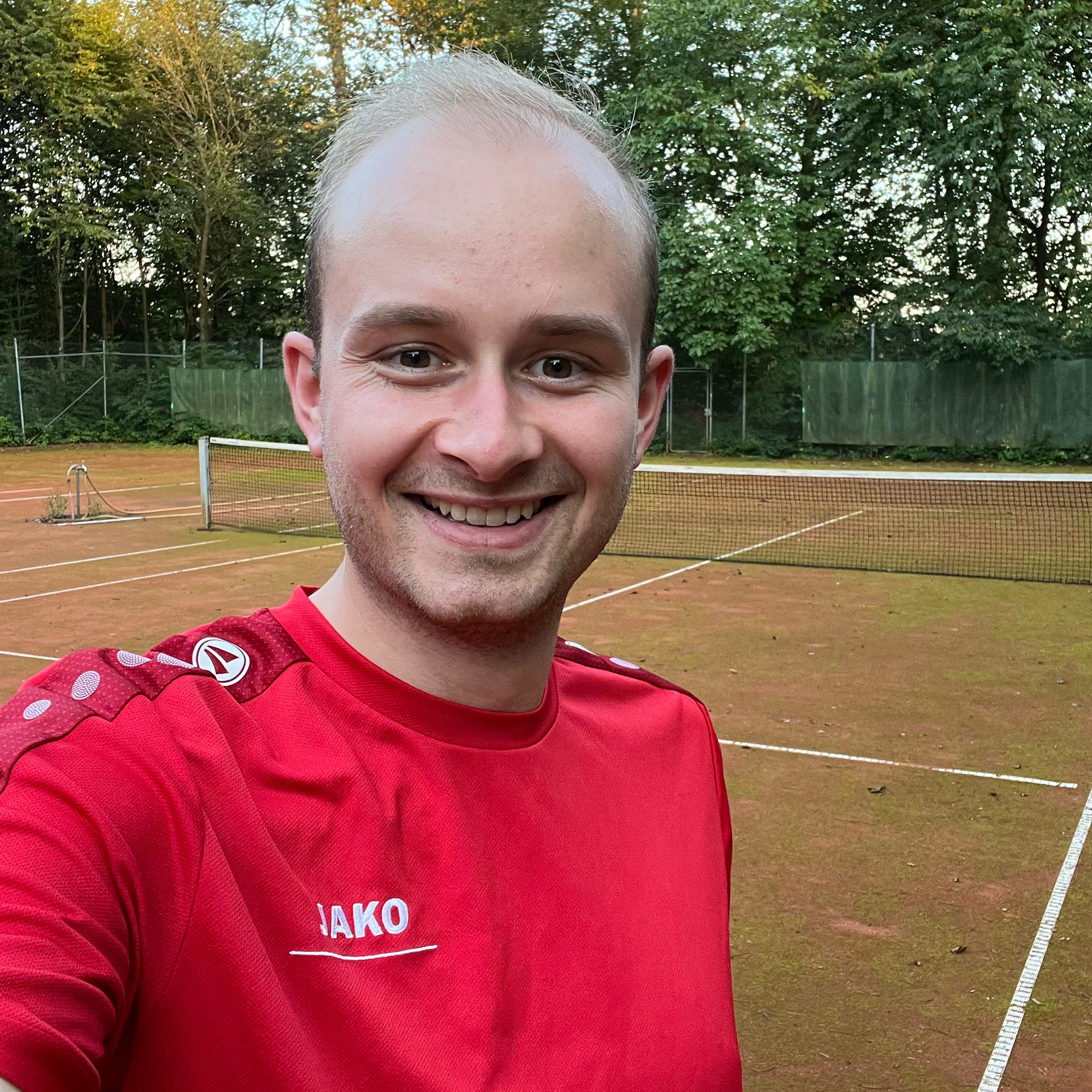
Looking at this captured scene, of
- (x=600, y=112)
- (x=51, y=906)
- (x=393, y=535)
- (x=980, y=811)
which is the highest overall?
(x=600, y=112)

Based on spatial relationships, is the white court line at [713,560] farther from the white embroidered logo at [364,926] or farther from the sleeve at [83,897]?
the sleeve at [83,897]

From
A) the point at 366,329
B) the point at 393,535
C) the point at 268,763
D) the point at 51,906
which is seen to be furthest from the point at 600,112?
the point at 51,906

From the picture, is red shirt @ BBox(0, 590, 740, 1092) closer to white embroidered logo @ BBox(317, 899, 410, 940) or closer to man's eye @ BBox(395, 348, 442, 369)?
white embroidered logo @ BBox(317, 899, 410, 940)

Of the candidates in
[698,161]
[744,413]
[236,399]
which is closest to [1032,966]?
[744,413]

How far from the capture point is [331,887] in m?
1.24

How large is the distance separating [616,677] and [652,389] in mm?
433

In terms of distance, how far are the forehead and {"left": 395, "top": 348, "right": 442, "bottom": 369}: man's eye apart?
6 cm

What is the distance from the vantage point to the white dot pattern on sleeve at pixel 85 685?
1134mm

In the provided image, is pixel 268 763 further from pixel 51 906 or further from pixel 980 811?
pixel 980 811

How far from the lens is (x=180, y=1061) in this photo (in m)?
1.10

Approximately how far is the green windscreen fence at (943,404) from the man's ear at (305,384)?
26.4m

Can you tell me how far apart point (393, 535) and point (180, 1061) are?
571 mm

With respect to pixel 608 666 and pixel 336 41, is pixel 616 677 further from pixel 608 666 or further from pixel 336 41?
pixel 336 41

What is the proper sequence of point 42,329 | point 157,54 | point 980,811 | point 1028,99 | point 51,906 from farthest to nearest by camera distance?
1. point 42,329
2. point 157,54
3. point 1028,99
4. point 980,811
5. point 51,906
